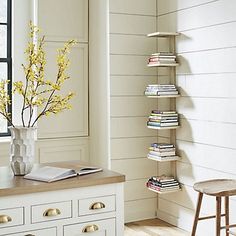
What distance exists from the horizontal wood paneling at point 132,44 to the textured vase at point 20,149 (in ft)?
7.08

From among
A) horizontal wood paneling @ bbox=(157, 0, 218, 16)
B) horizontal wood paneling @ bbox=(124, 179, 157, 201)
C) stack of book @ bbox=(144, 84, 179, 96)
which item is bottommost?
horizontal wood paneling @ bbox=(124, 179, 157, 201)

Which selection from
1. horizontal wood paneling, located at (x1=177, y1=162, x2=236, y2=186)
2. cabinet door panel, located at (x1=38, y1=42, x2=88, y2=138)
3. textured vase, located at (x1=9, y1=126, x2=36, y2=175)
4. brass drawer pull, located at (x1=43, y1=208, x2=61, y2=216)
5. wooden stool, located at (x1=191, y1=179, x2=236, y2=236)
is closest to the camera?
brass drawer pull, located at (x1=43, y1=208, x2=61, y2=216)

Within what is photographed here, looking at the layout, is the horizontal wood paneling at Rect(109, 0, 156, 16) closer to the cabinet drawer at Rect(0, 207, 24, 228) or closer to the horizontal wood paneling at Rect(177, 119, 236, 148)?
the horizontal wood paneling at Rect(177, 119, 236, 148)

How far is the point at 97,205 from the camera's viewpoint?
111 inches

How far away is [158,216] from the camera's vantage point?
5141mm

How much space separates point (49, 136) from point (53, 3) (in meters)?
1.48

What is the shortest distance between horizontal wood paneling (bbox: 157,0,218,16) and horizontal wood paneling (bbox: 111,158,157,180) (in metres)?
1.64

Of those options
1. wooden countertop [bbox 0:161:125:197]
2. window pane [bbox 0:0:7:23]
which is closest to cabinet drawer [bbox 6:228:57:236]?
wooden countertop [bbox 0:161:125:197]

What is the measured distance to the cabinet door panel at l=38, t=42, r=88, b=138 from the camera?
201 inches

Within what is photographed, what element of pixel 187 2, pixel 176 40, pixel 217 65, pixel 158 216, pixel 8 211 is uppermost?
pixel 187 2

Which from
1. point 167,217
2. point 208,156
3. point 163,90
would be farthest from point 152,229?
point 163,90

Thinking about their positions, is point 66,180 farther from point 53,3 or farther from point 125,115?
point 53,3

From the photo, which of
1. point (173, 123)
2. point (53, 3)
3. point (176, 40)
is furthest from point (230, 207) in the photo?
point (53, 3)

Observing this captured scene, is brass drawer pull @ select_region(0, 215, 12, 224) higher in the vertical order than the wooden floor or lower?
higher
